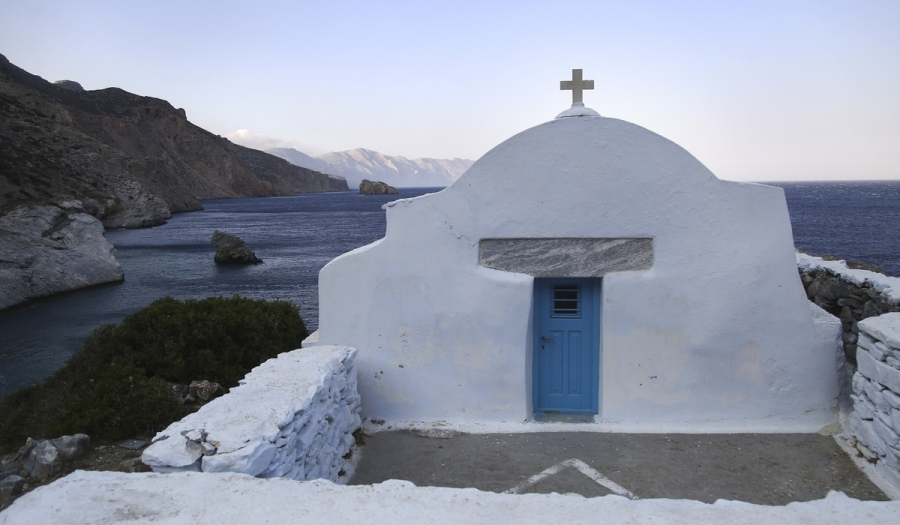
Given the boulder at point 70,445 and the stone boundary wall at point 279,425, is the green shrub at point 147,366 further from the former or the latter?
the stone boundary wall at point 279,425

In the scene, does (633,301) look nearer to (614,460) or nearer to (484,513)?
(614,460)

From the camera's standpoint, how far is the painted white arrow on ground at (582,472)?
5.24m

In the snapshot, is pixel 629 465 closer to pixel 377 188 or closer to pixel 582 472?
pixel 582 472

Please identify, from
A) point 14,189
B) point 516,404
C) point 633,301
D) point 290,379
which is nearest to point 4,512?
point 290,379

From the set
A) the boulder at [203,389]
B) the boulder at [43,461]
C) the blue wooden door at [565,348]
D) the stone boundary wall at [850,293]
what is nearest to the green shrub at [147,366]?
the boulder at [203,389]

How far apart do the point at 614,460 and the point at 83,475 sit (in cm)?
455

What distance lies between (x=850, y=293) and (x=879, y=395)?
8.95 feet

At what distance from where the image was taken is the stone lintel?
627cm

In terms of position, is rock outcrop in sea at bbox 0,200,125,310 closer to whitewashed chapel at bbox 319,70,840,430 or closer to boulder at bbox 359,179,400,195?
whitewashed chapel at bbox 319,70,840,430

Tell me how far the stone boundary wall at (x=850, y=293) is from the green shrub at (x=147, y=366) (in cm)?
787

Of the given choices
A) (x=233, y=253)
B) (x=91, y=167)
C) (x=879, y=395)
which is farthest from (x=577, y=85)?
(x=91, y=167)

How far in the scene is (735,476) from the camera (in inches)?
213

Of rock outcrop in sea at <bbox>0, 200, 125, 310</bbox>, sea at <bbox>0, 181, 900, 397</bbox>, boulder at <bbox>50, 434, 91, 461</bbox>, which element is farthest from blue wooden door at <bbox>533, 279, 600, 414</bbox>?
rock outcrop in sea at <bbox>0, 200, 125, 310</bbox>

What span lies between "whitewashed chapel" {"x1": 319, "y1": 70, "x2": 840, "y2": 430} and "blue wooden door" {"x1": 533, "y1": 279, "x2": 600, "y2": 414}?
16mm
